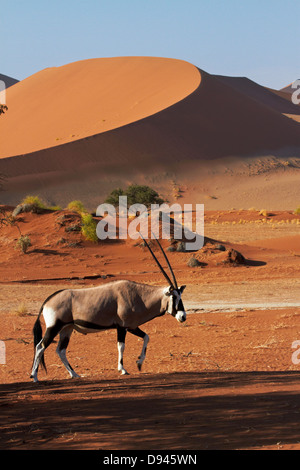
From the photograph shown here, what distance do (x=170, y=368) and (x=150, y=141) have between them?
70.1 m

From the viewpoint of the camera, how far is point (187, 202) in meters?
65.2

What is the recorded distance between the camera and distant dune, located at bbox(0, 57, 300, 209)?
Result: 230 feet

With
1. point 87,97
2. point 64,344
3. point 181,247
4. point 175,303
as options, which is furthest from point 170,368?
point 87,97

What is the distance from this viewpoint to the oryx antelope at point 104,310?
8.30 metres

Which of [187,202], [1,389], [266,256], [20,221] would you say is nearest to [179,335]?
[1,389]

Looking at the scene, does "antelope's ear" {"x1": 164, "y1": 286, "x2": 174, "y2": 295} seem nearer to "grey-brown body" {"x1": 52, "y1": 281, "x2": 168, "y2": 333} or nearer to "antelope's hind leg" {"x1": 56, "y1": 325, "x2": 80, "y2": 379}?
"grey-brown body" {"x1": 52, "y1": 281, "x2": 168, "y2": 333}

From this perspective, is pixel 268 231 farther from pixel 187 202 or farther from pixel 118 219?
pixel 187 202

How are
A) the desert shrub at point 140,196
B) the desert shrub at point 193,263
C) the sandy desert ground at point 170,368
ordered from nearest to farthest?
the sandy desert ground at point 170,368 → the desert shrub at point 193,263 → the desert shrub at point 140,196

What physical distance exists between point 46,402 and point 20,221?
25894 mm

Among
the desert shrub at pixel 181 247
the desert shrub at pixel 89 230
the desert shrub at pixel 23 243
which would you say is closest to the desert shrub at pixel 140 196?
the desert shrub at pixel 89 230

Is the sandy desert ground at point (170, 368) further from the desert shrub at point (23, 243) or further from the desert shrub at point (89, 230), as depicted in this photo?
the desert shrub at point (89, 230)

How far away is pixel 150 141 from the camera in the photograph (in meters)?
78.6

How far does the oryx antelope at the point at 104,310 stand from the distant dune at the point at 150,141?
5621cm

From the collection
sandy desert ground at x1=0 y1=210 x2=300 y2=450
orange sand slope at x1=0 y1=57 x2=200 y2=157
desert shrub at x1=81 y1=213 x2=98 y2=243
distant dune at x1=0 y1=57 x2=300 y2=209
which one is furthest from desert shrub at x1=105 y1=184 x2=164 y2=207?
orange sand slope at x1=0 y1=57 x2=200 y2=157
